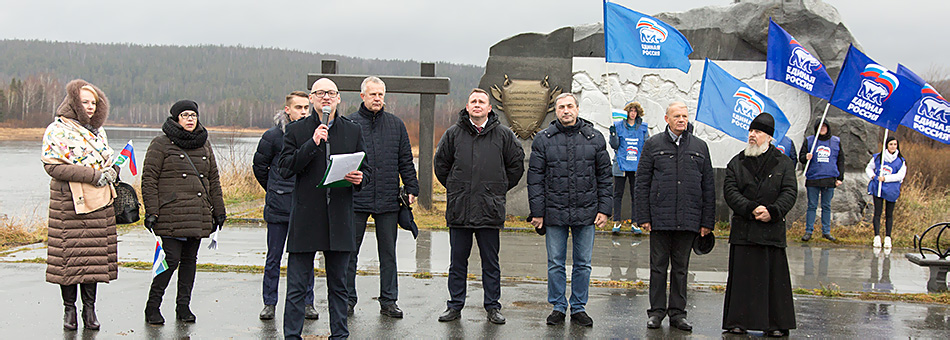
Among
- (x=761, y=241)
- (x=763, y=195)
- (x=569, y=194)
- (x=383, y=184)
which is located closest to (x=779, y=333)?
(x=761, y=241)

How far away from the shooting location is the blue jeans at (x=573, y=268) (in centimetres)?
652

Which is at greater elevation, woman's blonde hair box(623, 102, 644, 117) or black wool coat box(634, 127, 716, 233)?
woman's blonde hair box(623, 102, 644, 117)

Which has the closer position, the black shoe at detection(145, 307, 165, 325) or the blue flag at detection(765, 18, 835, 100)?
the black shoe at detection(145, 307, 165, 325)

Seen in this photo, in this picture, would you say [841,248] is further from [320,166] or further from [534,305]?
[320,166]

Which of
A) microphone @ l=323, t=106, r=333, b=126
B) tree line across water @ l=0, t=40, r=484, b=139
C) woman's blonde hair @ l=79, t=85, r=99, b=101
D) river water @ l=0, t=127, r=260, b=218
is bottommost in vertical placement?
river water @ l=0, t=127, r=260, b=218

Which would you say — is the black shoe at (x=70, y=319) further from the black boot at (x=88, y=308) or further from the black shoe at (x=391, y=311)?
the black shoe at (x=391, y=311)

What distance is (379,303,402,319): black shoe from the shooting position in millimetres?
6551

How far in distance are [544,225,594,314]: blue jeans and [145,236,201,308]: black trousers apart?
2837mm

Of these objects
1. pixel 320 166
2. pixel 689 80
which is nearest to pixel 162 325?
pixel 320 166

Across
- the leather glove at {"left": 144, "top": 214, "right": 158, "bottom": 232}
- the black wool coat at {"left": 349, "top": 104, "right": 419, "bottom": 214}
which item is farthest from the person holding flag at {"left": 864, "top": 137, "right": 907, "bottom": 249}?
the leather glove at {"left": 144, "top": 214, "right": 158, "bottom": 232}

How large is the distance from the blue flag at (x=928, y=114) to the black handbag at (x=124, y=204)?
832 centimetres

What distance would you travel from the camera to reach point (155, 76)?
332 feet

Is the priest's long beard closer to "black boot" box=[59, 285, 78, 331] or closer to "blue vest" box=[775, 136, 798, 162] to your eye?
"blue vest" box=[775, 136, 798, 162]

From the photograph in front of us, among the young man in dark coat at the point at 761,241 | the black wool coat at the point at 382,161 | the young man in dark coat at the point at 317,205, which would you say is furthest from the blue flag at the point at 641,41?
the young man in dark coat at the point at 317,205
